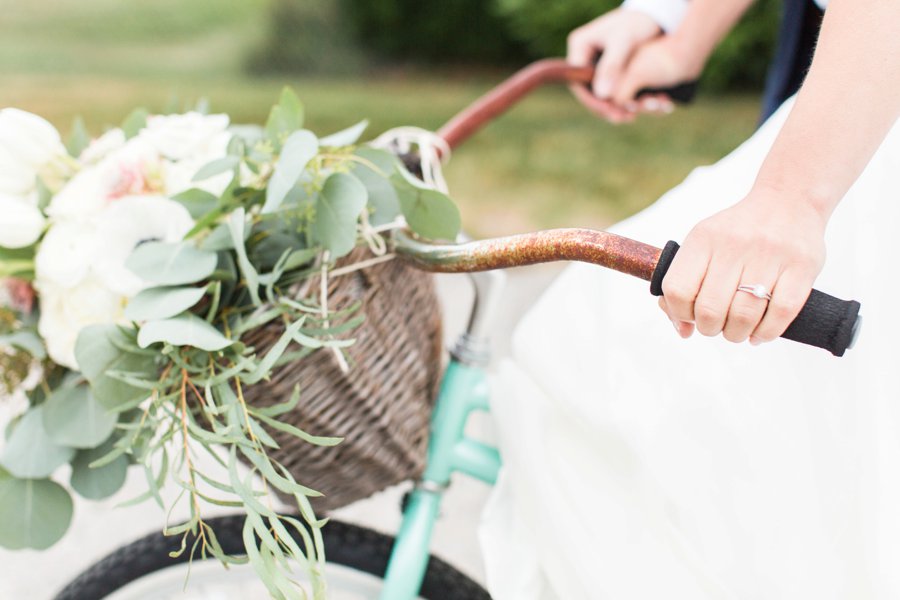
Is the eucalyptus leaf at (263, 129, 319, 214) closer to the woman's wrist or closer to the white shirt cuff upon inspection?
the woman's wrist

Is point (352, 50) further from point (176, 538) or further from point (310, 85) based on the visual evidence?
point (176, 538)

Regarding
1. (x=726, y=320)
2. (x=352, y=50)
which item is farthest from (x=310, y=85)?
(x=726, y=320)

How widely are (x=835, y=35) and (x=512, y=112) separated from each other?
5286 mm

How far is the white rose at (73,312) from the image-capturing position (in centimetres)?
81

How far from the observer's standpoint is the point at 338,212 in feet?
2.57

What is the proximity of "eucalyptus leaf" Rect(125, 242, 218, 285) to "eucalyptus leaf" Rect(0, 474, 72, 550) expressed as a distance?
0.27m

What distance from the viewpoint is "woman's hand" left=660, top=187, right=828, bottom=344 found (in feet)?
2.01

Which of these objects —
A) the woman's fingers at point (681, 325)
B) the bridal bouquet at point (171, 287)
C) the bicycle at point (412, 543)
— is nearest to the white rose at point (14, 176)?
the bridal bouquet at point (171, 287)

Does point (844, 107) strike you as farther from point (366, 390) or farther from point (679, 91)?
point (679, 91)

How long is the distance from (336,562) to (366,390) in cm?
32

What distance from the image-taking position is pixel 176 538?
108cm

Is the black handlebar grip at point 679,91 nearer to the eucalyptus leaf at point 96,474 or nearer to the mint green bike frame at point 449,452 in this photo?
the mint green bike frame at point 449,452

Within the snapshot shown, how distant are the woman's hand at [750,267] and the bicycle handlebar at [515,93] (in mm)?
506

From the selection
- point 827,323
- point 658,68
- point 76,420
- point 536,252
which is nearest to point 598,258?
point 536,252
